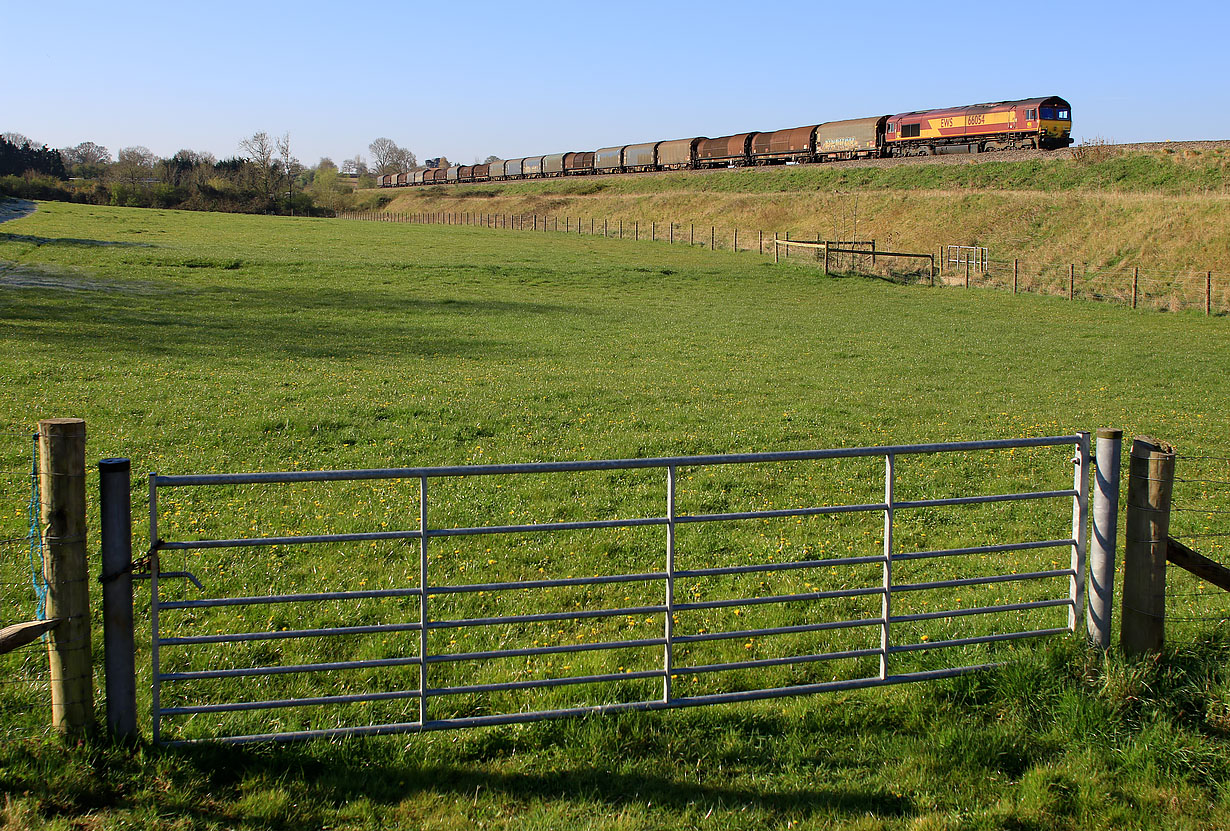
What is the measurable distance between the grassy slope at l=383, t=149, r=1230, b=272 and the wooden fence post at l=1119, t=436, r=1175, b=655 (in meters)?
43.8

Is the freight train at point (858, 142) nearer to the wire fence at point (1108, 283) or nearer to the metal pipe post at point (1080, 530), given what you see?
the wire fence at point (1108, 283)

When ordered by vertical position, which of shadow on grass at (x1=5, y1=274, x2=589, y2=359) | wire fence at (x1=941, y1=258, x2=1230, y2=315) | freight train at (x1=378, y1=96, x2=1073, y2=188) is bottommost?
shadow on grass at (x1=5, y1=274, x2=589, y2=359)

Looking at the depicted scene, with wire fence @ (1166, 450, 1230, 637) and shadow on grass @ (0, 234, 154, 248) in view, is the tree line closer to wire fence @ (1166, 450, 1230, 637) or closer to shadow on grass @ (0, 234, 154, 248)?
shadow on grass @ (0, 234, 154, 248)

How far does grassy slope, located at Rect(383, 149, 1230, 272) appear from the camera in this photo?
45.9 metres

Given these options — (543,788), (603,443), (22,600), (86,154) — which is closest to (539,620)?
(543,788)

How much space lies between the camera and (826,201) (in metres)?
67.5

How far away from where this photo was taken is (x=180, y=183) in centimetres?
10344

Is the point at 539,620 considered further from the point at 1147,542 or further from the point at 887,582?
the point at 1147,542

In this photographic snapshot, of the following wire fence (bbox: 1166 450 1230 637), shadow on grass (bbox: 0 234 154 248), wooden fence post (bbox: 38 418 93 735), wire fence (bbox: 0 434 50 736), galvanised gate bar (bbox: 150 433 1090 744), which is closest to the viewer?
wooden fence post (bbox: 38 418 93 735)

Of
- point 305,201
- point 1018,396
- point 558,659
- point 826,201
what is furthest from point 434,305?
point 305,201

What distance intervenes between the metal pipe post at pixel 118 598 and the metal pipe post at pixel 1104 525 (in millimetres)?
5010

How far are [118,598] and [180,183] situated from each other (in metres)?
113

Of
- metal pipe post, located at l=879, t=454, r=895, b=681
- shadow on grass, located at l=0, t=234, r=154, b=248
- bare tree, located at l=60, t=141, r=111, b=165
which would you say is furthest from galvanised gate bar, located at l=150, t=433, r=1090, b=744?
bare tree, located at l=60, t=141, r=111, b=165

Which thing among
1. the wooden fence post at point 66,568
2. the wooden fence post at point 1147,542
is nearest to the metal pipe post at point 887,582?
the wooden fence post at point 1147,542
